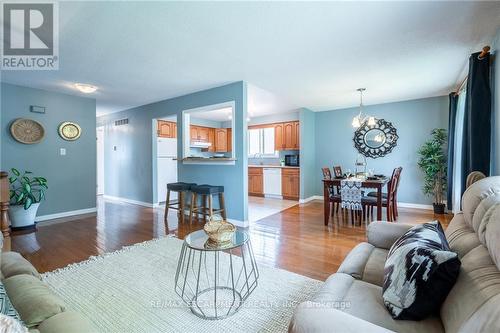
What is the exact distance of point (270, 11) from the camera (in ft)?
6.66

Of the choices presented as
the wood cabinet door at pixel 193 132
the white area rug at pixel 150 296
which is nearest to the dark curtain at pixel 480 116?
the white area rug at pixel 150 296

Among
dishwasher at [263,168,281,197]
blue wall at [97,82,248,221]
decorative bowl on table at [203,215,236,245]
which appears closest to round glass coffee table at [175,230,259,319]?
decorative bowl on table at [203,215,236,245]

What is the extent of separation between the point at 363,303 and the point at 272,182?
220 inches

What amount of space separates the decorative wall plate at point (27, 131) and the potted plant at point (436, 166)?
722cm

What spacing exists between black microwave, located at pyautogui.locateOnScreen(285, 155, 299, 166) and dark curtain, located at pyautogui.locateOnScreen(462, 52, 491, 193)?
163 inches

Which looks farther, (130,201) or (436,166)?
(130,201)

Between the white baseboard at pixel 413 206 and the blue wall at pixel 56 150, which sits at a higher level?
the blue wall at pixel 56 150

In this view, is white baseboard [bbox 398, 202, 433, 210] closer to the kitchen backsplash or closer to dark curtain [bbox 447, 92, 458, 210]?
dark curtain [bbox 447, 92, 458, 210]

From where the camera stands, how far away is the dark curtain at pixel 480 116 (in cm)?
231

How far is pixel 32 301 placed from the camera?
39.3 inches

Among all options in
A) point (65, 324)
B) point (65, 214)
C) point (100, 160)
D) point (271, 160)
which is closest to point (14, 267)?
point (65, 324)

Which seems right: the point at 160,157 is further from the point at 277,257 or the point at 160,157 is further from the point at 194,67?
the point at 277,257

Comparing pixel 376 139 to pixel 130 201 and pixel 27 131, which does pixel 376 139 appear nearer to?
pixel 130 201

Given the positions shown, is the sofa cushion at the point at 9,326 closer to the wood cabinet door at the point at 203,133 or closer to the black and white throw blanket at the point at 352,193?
the black and white throw blanket at the point at 352,193
